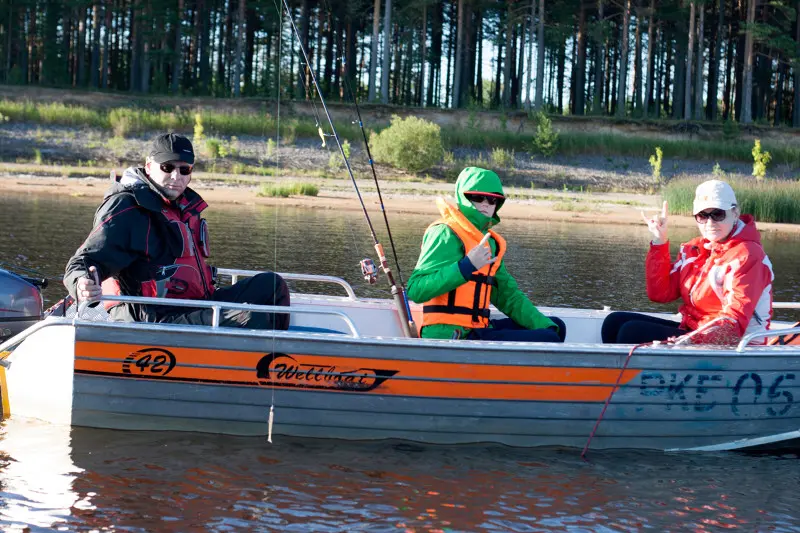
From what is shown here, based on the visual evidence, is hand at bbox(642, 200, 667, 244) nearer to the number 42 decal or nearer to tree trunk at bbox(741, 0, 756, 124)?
the number 42 decal

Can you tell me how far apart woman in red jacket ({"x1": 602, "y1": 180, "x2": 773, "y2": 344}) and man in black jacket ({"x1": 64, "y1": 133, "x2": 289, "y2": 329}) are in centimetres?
223

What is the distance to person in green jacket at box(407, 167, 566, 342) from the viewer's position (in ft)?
18.0

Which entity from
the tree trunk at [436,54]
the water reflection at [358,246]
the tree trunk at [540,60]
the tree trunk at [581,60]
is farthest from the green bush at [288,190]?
the tree trunk at [436,54]

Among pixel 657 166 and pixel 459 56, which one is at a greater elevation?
pixel 459 56

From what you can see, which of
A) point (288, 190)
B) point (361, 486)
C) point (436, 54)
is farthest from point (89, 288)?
Result: point (436, 54)

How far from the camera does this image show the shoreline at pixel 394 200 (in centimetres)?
2327

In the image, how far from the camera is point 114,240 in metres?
5.35

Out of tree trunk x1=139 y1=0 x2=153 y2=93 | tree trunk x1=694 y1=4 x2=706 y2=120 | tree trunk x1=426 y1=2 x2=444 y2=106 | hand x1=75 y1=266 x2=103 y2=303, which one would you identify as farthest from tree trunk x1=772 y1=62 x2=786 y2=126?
hand x1=75 y1=266 x2=103 y2=303

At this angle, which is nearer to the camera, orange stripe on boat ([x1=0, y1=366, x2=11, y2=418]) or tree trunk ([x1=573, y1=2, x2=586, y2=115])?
orange stripe on boat ([x1=0, y1=366, x2=11, y2=418])

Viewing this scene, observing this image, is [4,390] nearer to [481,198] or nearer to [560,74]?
[481,198]

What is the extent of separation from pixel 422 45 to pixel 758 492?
40331mm

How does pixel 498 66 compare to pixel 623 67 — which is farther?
pixel 498 66

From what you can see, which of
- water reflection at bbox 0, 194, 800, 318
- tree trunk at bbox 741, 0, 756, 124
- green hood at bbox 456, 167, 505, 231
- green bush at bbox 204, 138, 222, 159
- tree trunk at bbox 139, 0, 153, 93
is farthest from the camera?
tree trunk at bbox 139, 0, 153, 93

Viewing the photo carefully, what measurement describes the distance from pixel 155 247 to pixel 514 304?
2.17 meters
